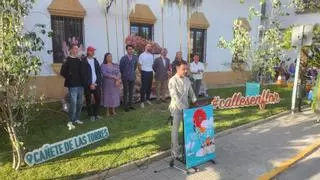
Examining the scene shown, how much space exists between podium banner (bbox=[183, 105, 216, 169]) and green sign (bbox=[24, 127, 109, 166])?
177cm

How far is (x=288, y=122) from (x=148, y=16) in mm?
7116

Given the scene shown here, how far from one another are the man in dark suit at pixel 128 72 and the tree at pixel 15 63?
4.03m

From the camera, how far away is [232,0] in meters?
17.1

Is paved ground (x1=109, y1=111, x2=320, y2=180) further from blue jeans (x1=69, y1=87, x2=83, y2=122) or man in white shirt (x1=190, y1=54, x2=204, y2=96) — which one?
man in white shirt (x1=190, y1=54, x2=204, y2=96)

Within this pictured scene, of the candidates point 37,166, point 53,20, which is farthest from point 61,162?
point 53,20

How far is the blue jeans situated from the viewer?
728 cm

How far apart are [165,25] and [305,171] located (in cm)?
993

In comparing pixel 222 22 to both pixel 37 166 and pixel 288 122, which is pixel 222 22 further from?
pixel 37 166

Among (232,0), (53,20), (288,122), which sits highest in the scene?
(232,0)

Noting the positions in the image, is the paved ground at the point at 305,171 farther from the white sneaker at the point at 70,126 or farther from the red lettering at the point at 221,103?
the white sneaker at the point at 70,126

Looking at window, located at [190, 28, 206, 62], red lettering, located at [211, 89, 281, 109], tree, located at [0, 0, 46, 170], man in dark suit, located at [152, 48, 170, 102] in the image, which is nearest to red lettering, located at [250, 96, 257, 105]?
red lettering, located at [211, 89, 281, 109]

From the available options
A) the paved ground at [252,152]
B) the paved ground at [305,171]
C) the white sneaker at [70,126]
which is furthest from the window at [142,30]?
the paved ground at [305,171]

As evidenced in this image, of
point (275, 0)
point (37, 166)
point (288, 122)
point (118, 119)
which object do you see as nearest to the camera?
point (37, 166)

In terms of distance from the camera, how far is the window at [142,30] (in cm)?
1316
